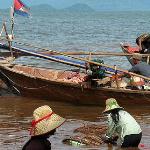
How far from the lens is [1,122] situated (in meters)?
10.1

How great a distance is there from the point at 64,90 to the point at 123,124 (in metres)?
4.18

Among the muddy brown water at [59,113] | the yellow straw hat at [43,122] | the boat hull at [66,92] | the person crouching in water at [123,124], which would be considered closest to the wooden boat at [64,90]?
the boat hull at [66,92]

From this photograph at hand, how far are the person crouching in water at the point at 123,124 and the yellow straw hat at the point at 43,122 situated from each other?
9.88ft

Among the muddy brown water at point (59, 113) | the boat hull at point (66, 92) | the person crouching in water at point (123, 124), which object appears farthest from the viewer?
Answer: the boat hull at point (66, 92)

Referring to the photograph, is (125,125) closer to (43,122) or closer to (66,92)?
(43,122)

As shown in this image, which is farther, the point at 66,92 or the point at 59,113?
the point at 66,92

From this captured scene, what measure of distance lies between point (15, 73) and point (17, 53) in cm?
166

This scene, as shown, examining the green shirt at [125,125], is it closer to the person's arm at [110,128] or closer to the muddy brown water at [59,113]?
the person's arm at [110,128]

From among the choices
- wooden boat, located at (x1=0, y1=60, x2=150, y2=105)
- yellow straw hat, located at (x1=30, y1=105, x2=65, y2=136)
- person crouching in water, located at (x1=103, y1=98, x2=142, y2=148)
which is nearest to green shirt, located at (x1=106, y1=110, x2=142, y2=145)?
person crouching in water, located at (x1=103, y1=98, x2=142, y2=148)

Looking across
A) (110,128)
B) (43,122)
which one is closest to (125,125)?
(110,128)

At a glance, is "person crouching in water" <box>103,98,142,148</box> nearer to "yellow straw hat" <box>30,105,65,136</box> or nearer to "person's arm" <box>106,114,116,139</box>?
"person's arm" <box>106,114,116,139</box>

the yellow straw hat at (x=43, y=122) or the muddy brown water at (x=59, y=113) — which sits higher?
the yellow straw hat at (x=43, y=122)

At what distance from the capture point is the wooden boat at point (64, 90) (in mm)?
11258

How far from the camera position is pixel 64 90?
38.8ft
